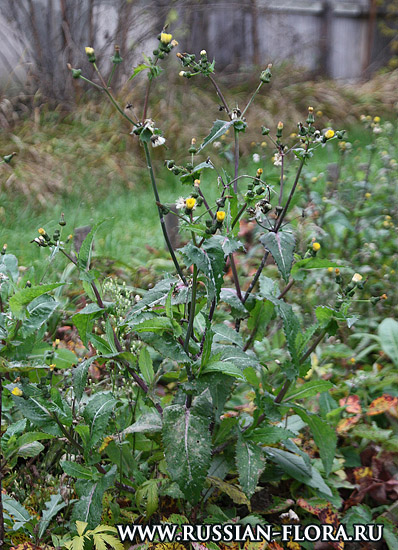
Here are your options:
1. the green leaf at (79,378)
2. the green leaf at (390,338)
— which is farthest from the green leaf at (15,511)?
the green leaf at (390,338)

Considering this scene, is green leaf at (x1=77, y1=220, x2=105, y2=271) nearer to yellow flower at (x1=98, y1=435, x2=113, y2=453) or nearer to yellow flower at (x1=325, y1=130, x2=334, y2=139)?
yellow flower at (x1=98, y1=435, x2=113, y2=453)

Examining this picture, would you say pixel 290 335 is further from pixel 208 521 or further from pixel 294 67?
→ pixel 294 67

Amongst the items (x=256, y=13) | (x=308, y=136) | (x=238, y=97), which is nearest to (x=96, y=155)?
(x=238, y=97)

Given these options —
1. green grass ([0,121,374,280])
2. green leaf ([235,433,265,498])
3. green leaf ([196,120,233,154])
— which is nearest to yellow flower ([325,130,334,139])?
green leaf ([196,120,233,154])

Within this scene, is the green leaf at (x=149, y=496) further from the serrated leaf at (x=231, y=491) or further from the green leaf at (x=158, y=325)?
the green leaf at (x=158, y=325)

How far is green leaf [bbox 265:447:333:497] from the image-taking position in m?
1.75

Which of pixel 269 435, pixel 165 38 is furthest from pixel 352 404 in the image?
pixel 165 38

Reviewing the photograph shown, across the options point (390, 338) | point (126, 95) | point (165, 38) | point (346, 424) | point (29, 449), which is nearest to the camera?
point (165, 38)

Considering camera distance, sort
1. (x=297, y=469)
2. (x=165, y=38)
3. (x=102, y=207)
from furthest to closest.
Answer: (x=102, y=207) < (x=297, y=469) < (x=165, y=38)

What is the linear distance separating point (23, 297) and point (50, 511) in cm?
61

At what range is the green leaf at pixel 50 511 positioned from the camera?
1.47m

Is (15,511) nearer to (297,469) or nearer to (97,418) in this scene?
(97,418)

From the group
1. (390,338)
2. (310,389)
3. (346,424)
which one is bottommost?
(346,424)

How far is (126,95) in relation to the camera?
664 centimetres
